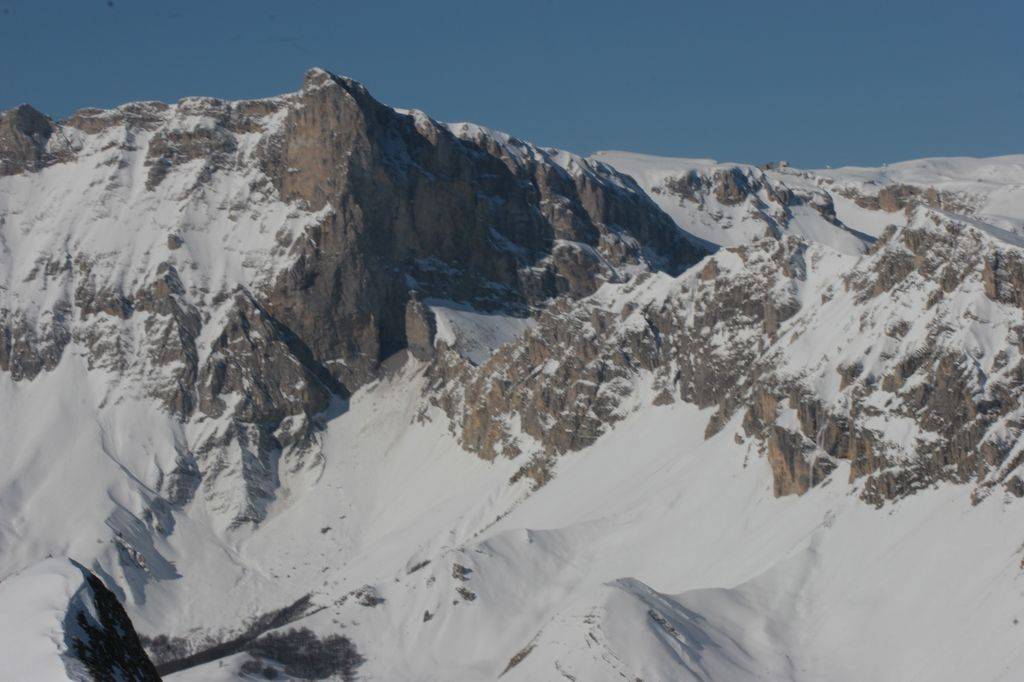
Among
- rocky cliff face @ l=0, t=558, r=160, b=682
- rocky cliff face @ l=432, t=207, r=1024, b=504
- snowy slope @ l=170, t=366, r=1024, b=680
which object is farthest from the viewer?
rocky cliff face @ l=432, t=207, r=1024, b=504

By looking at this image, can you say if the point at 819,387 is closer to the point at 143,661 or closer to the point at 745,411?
the point at 745,411

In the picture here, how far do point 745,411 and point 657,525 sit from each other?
19.7 meters

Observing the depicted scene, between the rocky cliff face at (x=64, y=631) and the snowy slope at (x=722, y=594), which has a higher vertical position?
the rocky cliff face at (x=64, y=631)

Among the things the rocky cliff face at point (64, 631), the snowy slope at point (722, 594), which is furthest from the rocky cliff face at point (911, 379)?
the rocky cliff face at point (64, 631)

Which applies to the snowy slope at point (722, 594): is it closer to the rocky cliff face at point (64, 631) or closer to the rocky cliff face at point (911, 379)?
the rocky cliff face at point (911, 379)

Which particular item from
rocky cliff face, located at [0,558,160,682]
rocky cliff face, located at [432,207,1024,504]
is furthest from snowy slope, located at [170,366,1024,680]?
rocky cliff face, located at [0,558,160,682]

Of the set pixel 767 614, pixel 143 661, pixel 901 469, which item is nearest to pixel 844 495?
pixel 901 469

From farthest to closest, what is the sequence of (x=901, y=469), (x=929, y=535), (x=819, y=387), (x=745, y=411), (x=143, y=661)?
(x=745, y=411), (x=819, y=387), (x=901, y=469), (x=929, y=535), (x=143, y=661)

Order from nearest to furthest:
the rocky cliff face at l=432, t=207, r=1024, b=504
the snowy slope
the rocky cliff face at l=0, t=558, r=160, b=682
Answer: the rocky cliff face at l=0, t=558, r=160, b=682, the snowy slope, the rocky cliff face at l=432, t=207, r=1024, b=504

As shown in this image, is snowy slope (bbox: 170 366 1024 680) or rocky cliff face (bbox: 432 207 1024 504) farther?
rocky cliff face (bbox: 432 207 1024 504)

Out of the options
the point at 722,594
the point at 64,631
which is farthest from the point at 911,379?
the point at 64,631

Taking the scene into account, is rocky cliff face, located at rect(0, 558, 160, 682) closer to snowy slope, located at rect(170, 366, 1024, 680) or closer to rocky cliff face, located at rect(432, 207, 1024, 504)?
snowy slope, located at rect(170, 366, 1024, 680)

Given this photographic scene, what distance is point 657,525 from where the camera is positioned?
18850 centimetres

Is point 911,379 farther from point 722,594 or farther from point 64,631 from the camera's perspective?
point 64,631
